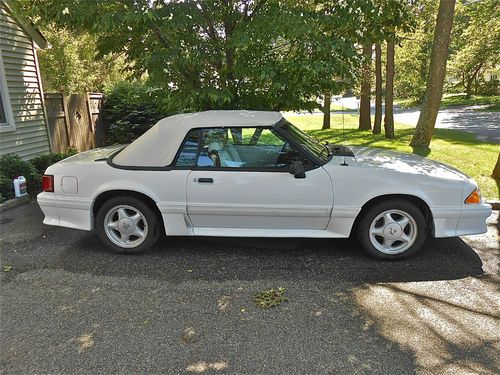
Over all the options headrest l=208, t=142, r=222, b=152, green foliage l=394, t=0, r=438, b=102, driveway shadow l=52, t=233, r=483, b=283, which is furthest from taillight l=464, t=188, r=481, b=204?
green foliage l=394, t=0, r=438, b=102

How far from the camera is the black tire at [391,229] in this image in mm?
3785

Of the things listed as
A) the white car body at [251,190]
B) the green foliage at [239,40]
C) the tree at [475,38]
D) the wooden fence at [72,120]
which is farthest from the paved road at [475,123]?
the wooden fence at [72,120]

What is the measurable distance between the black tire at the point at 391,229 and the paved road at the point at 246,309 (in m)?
0.13

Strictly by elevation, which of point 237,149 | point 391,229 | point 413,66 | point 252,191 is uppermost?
point 413,66

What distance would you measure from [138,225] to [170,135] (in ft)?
3.45

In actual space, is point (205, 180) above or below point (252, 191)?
above

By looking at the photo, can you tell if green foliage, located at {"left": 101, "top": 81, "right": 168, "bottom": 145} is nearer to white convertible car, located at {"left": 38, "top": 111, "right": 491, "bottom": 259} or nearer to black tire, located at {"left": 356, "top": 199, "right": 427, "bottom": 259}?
white convertible car, located at {"left": 38, "top": 111, "right": 491, "bottom": 259}

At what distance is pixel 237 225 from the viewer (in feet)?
13.1

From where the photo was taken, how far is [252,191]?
12.5 ft

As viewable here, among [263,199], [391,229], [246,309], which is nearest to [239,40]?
[263,199]

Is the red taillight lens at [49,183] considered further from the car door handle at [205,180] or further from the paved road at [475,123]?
the paved road at [475,123]

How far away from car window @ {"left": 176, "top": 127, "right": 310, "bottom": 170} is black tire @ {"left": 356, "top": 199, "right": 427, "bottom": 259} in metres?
0.92

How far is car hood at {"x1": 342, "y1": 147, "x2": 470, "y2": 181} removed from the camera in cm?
384

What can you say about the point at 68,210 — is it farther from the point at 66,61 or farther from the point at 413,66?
the point at 413,66
